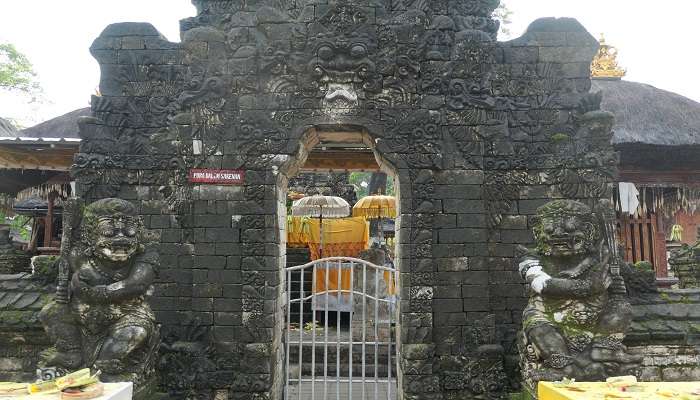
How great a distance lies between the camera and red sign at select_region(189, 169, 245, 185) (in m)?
5.34

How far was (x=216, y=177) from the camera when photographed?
5340 millimetres

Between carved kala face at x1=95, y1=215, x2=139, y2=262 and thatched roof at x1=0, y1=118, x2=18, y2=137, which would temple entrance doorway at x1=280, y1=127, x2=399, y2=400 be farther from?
thatched roof at x1=0, y1=118, x2=18, y2=137

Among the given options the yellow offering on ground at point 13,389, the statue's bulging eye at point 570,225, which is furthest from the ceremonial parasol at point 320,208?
the yellow offering on ground at point 13,389

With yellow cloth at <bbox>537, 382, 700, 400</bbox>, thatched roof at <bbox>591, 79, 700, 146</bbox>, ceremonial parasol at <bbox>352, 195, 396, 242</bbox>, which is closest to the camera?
yellow cloth at <bbox>537, 382, 700, 400</bbox>

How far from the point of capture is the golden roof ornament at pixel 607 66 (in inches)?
450

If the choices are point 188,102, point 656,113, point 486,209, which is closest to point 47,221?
point 188,102

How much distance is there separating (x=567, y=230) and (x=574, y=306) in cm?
72

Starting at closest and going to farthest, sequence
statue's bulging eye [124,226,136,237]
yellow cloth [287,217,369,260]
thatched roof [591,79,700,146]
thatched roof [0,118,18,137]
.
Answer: statue's bulging eye [124,226,136,237], thatched roof [591,79,700,146], yellow cloth [287,217,369,260], thatched roof [0,118,18,137]

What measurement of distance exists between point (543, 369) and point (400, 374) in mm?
1739

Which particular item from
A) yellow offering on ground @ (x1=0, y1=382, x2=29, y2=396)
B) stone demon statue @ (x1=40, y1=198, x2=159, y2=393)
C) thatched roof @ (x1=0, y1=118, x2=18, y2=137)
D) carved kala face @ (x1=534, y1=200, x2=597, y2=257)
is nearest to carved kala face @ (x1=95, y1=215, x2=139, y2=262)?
stone demon statue @ (x1=40, y1=198, x2=159, y2=393)

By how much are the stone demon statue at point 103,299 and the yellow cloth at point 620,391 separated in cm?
352

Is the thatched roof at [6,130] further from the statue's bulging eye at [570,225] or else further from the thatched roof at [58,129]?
the statue's bulging eye at [570,225]

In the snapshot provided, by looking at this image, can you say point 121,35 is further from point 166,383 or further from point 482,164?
point 482,164

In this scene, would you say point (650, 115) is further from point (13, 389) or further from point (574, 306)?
point (13, 389)
